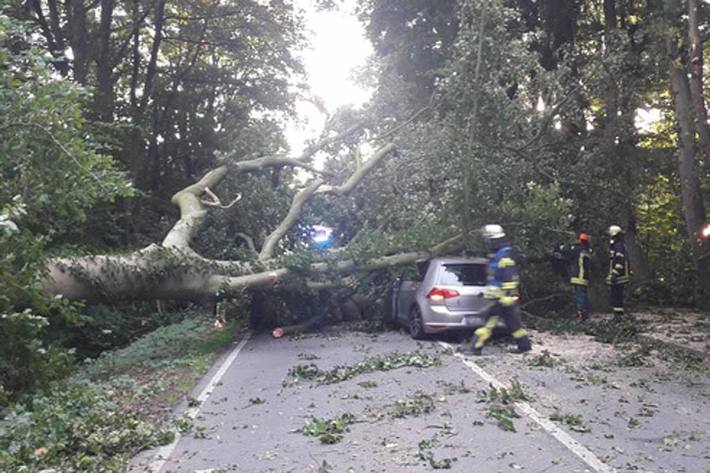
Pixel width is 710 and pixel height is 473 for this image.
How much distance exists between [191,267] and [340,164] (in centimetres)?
737

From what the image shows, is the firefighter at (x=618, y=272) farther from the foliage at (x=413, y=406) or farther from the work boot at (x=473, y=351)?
the foliage at (x=413, y=406)

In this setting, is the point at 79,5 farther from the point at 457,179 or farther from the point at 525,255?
the point at 525,255

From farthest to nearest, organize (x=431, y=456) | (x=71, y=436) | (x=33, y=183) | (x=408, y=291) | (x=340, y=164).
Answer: (x=340, y=164)
(x=408, y=291)
(x=33, y=183)
(x=71, y=436)
(x=431, y=456)

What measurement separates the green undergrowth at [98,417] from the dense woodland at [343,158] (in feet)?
2.26

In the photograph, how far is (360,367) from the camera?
9875 mm

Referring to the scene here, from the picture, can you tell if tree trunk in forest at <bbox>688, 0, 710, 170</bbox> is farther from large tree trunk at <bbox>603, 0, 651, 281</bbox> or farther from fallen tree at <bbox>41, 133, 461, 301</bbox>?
fallen tree at <bbox>41, 133, 461, 301</bbox>

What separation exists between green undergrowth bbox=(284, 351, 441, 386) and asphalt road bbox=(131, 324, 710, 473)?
18 centimetres

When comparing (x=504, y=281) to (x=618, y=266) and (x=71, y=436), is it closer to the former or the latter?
(x=618, y=266)

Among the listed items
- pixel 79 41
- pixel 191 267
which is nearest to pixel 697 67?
pixel 191 267

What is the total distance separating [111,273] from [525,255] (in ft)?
28.3

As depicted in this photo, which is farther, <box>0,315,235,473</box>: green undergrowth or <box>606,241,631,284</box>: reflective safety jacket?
<box>606,241,631,284</box>: reflective safety jacket

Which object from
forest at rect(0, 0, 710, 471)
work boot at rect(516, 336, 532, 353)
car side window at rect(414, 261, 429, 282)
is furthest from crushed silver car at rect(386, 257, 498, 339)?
forest at rect(0, 0, 710, 471)

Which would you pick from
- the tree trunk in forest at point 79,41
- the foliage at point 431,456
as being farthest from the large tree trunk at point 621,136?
the tree trunk in forest at point 79,41

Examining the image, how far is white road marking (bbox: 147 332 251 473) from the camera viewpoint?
576cm
